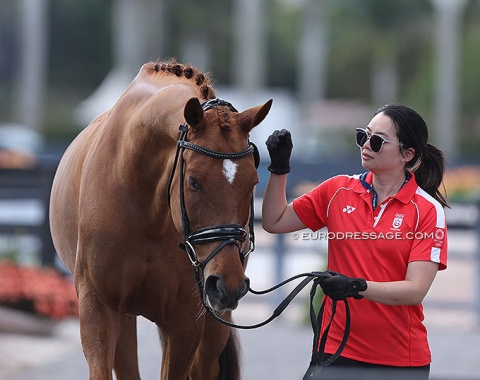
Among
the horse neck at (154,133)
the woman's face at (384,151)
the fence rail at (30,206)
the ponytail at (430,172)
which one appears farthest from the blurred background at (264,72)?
the woman's face at (384,151)

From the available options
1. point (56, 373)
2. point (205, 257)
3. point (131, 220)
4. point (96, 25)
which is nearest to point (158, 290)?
point (131, 220)

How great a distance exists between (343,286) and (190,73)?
127 cm

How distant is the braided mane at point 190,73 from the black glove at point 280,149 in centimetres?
33

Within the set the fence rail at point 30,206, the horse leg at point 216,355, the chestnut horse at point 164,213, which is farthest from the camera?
the fence rail at point 30,206

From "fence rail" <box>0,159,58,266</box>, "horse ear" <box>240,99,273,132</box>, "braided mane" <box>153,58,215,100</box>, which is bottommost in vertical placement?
"fence rail" <box>0,159,58,266</box>

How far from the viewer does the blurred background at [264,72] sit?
13734 millimetres

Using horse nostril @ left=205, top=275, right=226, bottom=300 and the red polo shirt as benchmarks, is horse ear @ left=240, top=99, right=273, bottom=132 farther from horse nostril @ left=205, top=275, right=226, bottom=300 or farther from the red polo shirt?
horse nostril @ left=205, top=275, right=226, bottom=300

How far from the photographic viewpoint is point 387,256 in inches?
164

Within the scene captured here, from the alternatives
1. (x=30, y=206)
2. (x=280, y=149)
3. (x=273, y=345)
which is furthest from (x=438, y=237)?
(x=30, y=206)

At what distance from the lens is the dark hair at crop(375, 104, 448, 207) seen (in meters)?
4.22

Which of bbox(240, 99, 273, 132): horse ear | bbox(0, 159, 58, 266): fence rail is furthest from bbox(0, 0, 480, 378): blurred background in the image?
bbox(240, 99, 273, 132): horse ear

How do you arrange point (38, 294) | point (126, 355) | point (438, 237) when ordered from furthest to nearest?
Result: point (38, 294) < point (126, 355) < point (438, 237)

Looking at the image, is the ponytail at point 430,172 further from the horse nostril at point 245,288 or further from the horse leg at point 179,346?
the horse leg at point 179,346

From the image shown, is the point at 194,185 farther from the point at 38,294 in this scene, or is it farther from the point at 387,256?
the point at 38,294
